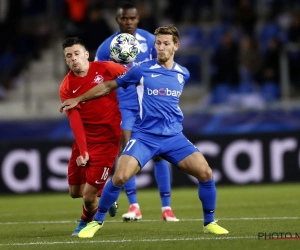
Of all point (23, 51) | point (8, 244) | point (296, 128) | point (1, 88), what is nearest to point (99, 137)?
point (8, 244)

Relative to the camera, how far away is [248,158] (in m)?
14.6

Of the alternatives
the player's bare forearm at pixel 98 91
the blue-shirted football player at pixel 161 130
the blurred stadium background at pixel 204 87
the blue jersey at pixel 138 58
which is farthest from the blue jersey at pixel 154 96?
the blurred stadium background at pixel 204 87

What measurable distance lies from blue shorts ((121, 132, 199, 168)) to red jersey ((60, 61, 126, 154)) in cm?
61

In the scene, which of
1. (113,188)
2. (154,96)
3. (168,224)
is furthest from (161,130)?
(168,224)

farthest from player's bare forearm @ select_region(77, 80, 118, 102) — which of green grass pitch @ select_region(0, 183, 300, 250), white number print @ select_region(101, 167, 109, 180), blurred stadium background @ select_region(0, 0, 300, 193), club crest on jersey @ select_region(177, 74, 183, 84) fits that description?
blurred stadium background @ select_region(0, 0, 300, 193)

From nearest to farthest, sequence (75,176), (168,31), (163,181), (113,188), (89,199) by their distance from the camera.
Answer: (113,188)
(168,31)
(89,199)
(75,176)
(163,181)

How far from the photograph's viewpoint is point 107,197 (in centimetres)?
750

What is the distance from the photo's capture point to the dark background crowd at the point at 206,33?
15.8 m

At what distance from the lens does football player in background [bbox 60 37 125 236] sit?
25.9 feet

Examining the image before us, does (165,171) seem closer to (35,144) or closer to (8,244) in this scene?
(8,244)

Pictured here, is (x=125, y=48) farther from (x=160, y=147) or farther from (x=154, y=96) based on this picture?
(x=160, y=147)

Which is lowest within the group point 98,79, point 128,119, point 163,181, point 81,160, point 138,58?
point 163,181

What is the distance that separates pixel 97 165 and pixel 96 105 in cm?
61

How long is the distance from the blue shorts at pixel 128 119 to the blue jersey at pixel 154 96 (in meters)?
2.02
